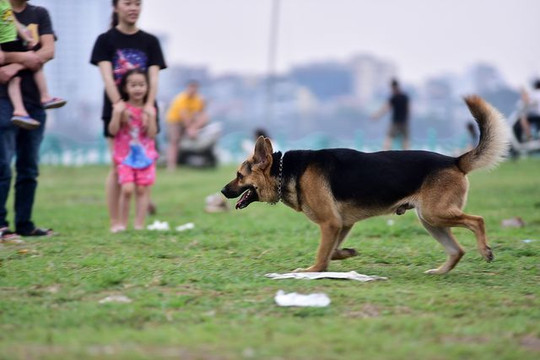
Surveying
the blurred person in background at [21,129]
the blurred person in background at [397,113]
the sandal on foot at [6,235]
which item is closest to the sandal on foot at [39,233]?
the blurred person in background at [21,129]

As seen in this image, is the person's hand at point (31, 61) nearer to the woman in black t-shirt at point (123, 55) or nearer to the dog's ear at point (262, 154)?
the woman in black t-shirt at point (123, 55)

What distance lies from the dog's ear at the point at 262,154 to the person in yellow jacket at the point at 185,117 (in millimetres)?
16155

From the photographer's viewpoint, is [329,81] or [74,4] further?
[74,4]

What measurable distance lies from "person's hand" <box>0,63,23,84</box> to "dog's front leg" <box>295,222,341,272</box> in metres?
3.49

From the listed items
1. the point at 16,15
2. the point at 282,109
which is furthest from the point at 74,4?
the point at 16,15

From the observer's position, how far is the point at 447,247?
6.73m

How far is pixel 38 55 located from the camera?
8266 mm

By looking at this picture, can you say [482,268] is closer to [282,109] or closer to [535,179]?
[535,179]

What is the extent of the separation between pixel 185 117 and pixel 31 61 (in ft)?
48.6

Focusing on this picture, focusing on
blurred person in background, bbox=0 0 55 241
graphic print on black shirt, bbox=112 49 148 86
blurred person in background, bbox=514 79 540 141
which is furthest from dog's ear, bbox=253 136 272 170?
blurred person in background, bbox=514 79 540 141

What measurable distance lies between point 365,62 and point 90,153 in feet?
203

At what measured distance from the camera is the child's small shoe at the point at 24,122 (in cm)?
782

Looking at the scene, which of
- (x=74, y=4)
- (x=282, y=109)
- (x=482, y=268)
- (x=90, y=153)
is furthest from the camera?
(x=74, y=4)

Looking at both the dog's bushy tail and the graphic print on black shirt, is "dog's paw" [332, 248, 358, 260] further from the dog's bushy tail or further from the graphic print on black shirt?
the graphic print on black shirt
